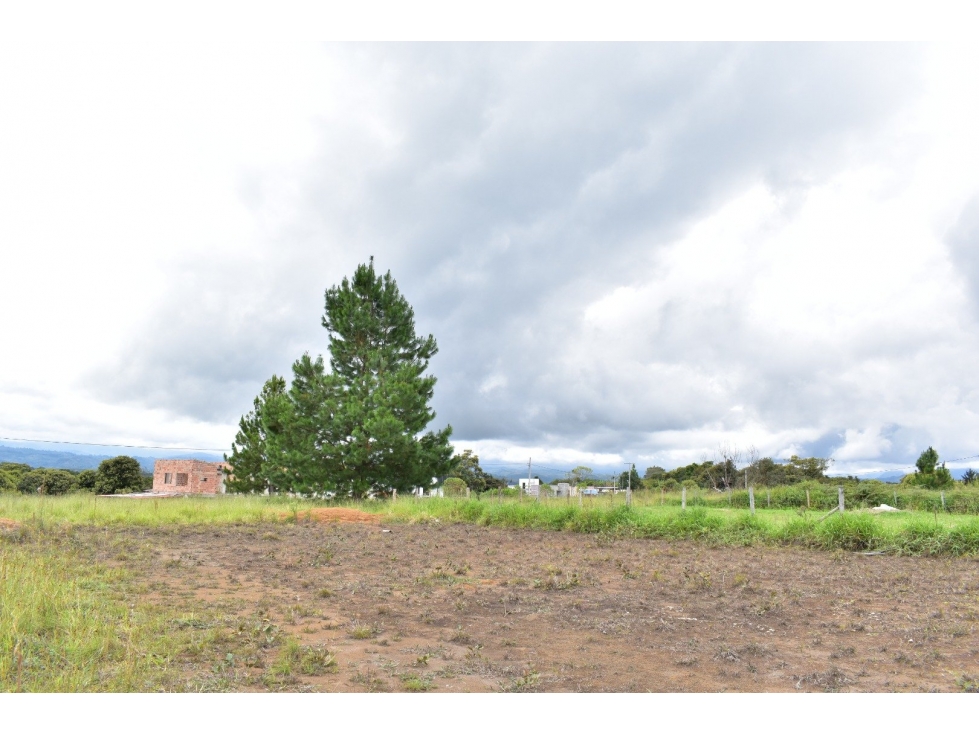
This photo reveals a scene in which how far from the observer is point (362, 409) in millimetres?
23578

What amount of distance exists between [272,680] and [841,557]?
1080cm

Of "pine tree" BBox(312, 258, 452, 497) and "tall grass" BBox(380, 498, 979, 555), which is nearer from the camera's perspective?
"tall grass" BBox(380, 498, 979, 555)

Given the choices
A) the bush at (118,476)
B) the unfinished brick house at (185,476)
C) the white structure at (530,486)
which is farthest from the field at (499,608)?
the unfinished brick house at (185,476)

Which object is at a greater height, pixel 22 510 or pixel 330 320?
pixel 330 320

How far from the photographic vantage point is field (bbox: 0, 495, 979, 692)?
187 inches

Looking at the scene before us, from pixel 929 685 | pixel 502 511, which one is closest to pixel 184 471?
pixel 502 511

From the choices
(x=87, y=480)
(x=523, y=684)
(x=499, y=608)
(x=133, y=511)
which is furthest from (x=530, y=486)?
(x=87, y=480)

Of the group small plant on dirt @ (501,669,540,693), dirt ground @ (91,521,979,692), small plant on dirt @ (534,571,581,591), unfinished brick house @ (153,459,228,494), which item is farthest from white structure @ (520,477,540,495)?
unfinished brick house @ (153,459,228,494)

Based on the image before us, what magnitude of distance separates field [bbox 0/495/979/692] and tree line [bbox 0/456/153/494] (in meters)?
30.8

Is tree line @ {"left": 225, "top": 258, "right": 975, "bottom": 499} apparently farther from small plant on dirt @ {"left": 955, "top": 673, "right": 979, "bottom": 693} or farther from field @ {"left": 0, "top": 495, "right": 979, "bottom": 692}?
small plant on dirt @ {"left": 955, "top": 673, "right": 979, "bottom": 693}

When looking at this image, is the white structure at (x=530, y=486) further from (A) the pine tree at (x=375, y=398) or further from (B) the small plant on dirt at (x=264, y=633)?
(B) the small plant on dirt at (x=264, y=633)

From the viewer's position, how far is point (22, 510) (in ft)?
57.5

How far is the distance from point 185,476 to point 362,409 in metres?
30.4

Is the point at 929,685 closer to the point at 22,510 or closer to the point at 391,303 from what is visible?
the point at 22,510
